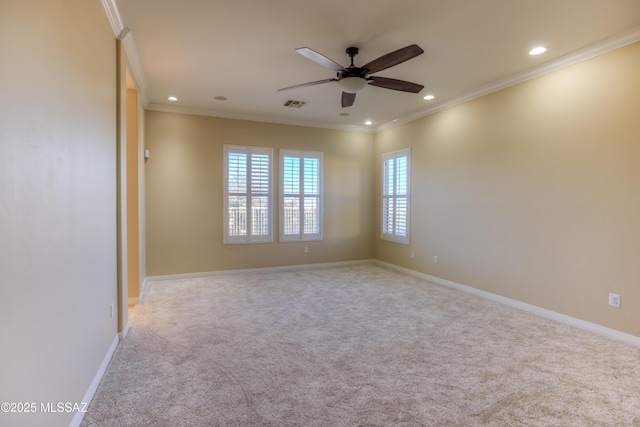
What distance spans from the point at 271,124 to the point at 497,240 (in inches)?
169

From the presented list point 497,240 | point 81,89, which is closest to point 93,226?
point 81,89

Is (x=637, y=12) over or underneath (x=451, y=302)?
over

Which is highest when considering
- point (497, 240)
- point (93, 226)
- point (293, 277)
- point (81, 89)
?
point (81, 89)

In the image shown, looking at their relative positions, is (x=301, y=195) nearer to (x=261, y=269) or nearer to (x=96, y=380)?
(x=261, y=269)

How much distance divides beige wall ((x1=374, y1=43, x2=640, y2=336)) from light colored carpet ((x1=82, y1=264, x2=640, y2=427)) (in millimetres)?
487

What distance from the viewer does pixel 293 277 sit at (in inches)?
226

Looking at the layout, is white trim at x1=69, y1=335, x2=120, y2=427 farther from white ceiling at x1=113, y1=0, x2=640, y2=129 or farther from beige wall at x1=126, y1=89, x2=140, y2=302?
white ceiling at x1=113, y1=0, x2=640, y2=129

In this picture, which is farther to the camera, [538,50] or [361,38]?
[538,50]

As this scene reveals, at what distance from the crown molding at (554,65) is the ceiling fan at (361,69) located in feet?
4.78

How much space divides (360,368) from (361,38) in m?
3.00

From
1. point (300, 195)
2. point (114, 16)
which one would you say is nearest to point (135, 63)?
point (114, 16)

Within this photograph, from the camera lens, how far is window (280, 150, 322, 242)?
20.6ft

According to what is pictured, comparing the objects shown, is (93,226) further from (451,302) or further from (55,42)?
(451,302)

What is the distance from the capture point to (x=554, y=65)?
3645 mm
